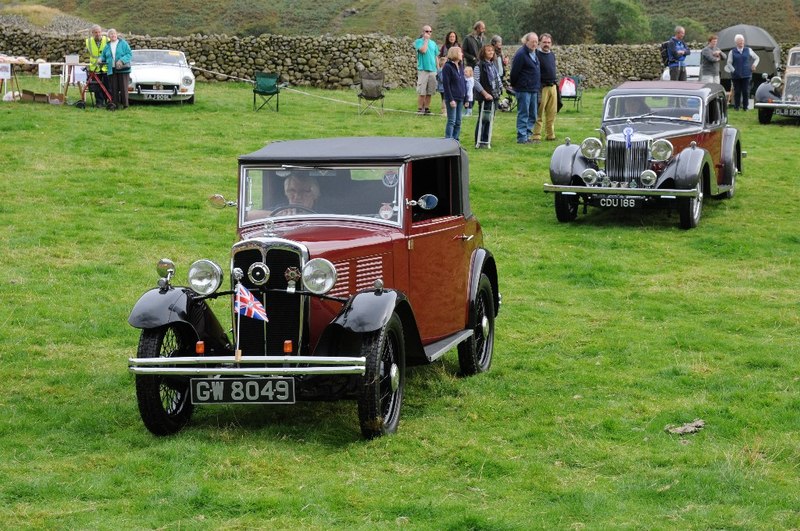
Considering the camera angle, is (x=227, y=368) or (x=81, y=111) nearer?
(x=227, y=368)

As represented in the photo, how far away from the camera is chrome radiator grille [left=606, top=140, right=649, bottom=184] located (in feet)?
51.1

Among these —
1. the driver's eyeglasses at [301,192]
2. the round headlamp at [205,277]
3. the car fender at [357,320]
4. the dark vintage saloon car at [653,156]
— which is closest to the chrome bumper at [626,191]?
the dark vintage saloon car at [653,156]

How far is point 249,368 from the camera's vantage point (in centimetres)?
686

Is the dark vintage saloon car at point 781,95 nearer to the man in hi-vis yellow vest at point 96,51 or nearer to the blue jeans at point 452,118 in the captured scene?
the blue jeans at point 452,118

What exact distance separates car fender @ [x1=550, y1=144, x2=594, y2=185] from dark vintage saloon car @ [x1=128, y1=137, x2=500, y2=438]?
701 cm

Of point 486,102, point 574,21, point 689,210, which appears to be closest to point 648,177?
point 689,210

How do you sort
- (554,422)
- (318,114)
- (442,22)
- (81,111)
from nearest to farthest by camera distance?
(554,422) → (81,111) → (318,114) → (442,22)

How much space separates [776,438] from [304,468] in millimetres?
2937

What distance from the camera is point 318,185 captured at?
7953 mm

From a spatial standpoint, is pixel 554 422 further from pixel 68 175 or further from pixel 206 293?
pixel 68 175

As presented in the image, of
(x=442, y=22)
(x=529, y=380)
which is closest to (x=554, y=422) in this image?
(x=529, y=380)

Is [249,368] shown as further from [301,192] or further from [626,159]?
[626,159]

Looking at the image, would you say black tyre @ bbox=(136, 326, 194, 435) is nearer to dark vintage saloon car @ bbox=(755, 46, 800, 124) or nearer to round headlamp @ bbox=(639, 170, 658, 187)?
round headlamp @ bbox=(639, 170, 658, 187)

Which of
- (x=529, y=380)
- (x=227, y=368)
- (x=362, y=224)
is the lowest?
(x=529, y=380)
